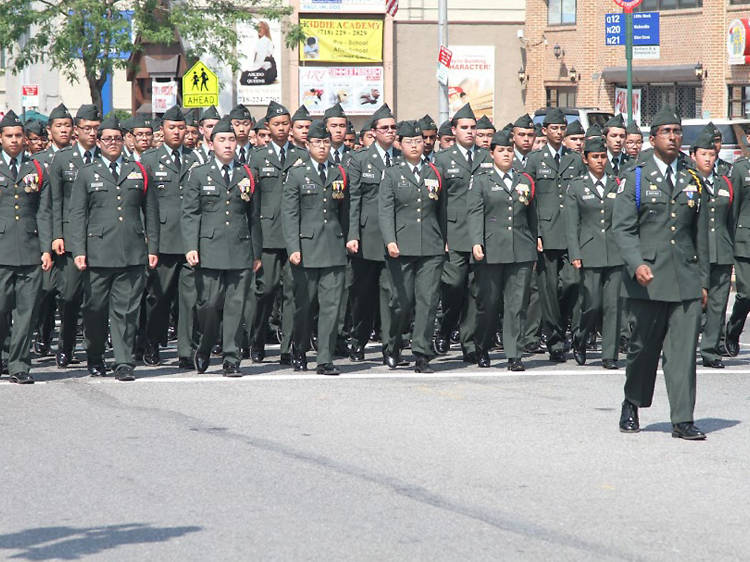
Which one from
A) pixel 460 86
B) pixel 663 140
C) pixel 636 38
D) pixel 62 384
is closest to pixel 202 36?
pixel 636 38

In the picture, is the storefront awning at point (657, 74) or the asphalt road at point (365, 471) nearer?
the asphalt road at point (365, 471)

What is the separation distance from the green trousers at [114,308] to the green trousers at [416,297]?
7.35 ft

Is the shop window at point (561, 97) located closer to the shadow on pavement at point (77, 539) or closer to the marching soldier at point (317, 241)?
the marching soldier at point (317, 241)

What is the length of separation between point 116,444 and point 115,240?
355 centimetres

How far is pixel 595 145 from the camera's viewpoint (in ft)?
46.3

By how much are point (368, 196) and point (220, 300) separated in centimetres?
201

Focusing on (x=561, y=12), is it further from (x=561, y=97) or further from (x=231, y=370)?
(x=231, y=370)

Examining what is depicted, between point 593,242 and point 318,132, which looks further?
point 593,242

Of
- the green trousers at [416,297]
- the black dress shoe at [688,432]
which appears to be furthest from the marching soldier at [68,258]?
the black dress shoe at [688,432]

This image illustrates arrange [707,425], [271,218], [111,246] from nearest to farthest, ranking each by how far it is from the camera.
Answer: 1. [707,425]
2. [111,246]
3. [271,218]

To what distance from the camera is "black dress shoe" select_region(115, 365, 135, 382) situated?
1291 cm

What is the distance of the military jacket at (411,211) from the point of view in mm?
13609

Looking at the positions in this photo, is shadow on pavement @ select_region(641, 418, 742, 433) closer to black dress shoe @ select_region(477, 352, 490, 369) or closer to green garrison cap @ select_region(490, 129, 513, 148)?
black dress shoe @ select_region(477, 352, 490, 369)

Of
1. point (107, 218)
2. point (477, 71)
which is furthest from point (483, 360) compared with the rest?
point (477, 71)
